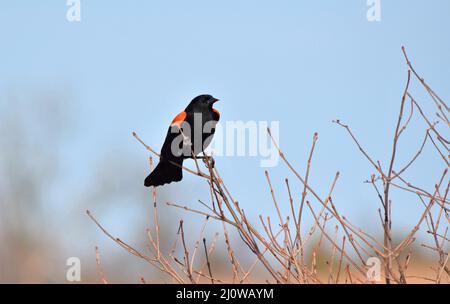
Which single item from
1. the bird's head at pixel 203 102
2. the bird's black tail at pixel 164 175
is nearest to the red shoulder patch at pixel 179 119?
the bird's head at pixel 203 102

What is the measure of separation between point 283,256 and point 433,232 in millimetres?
905

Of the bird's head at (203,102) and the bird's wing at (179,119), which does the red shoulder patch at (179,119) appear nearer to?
the bird's wing at (179,119)

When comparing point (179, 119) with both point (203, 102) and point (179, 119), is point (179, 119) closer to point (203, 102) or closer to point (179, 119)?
point (179, 119)

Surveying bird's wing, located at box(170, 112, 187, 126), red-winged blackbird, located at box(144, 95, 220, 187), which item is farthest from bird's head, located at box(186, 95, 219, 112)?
bird's wing, located at box(170, 112, 187, 126)

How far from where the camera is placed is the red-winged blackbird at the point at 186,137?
537 cm

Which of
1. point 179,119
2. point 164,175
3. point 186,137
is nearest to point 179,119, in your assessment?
point 179,119

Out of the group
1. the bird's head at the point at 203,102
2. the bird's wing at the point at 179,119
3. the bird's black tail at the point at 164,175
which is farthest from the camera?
the bird's head at the point at 203,102

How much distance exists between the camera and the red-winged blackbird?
5.37 meters

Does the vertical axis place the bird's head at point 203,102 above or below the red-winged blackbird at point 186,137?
above

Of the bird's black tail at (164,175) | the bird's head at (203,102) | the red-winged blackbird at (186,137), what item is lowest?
the bird's black tail at (164,175)

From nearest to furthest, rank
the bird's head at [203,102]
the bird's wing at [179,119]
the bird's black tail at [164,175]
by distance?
the bird's black tail at [164,175]
the bird's wing at [179,119]
the bird's head at [203,102]

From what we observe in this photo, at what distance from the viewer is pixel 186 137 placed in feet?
18.5

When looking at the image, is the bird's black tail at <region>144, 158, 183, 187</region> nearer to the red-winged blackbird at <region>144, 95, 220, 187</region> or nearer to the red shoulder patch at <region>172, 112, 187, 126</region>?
the red-winged blackbird at <region>144, 95, 220, 187</region>
